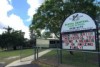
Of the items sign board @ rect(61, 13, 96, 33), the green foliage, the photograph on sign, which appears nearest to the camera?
the photograph on sign

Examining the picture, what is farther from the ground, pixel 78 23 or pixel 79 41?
pixel 78 23

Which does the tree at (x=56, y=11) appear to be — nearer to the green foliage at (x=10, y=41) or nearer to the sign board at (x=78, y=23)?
the sign board at (x=78, y=23)

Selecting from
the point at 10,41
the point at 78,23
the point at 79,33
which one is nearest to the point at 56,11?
the point at 78,23

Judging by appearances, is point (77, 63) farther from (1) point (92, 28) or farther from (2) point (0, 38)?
(2) point (0, 38)

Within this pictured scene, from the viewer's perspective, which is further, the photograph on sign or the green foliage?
the green foliage

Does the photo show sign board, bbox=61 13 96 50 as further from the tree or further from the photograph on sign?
Result: the tree

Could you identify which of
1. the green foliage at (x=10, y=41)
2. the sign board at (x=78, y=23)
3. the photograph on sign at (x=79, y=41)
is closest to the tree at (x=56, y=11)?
the sign board at (x=78, y=23)

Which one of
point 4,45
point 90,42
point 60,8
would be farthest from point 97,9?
point 4,45

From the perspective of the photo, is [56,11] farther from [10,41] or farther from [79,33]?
[10,41]

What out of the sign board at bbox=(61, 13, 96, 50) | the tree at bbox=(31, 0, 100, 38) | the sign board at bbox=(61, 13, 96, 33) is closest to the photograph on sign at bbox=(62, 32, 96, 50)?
the sign board at bbox=(61, 13, 96, 50)

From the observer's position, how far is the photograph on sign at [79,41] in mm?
16469

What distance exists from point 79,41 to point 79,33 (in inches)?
21.7

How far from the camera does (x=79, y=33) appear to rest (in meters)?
17.6

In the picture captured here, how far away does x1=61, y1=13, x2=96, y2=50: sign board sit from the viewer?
54.3ft
